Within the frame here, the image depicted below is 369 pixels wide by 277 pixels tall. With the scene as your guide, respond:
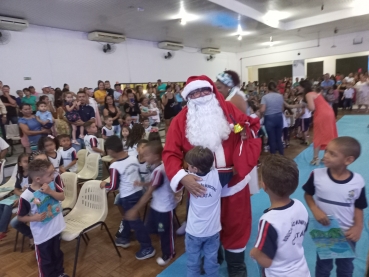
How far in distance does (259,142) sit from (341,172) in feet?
1.82

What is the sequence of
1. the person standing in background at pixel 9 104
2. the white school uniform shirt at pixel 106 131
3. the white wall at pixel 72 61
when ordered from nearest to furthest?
the white school uniform shirt at pixel 106 131, the person standing in background at pixel 9 104, the white wall at pixel 72 61

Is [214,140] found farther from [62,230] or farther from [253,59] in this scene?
[253,59]

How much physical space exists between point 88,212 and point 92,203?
97 millimetres

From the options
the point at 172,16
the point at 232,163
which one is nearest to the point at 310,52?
the point at 172,16

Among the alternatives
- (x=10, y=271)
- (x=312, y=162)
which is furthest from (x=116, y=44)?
(x=10, y=271)

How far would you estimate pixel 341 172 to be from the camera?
1378 millimetres

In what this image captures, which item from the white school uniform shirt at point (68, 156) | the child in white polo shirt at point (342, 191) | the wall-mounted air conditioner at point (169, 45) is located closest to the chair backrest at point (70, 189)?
the white school uniform shirt at point (68, 156)

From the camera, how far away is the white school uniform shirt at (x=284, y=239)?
108 cm

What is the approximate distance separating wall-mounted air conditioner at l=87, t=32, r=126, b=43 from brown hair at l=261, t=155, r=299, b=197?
8.21m

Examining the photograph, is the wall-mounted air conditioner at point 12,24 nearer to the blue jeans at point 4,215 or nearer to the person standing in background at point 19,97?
the person standing in background at point 19,97

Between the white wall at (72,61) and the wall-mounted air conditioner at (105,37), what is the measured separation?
0.98 feet

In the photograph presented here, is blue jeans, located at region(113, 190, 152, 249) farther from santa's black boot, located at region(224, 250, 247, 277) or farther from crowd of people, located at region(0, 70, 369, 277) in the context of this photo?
santa's black boot, located at region(224, 250, 247, 277)

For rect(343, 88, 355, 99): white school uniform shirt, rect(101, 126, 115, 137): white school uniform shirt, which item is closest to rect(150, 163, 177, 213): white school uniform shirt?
rect(101, 126, 115, 137): white school uniform shirt

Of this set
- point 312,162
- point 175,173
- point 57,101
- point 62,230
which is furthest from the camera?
point 57,101
